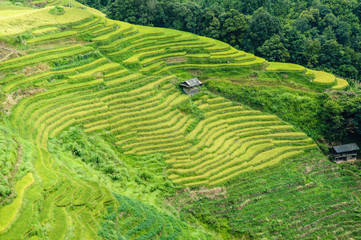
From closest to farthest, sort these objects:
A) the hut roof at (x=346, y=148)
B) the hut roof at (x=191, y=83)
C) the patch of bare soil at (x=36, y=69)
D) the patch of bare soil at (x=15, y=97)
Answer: the patch of bare soil at (x=15, y=97) → the patch of bare soil at (x=36, y=69) → the hut roof at (x=346, y=148) → the hut roof at (x=191, y=83)

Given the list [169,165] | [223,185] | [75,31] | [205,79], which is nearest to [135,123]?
[169,165]

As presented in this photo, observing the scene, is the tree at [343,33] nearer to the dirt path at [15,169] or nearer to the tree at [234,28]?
the tree at [234,28]

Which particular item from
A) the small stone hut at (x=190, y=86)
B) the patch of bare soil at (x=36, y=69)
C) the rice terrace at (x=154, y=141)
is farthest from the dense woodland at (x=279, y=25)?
the patch of bare soil at (x=36, y=69)

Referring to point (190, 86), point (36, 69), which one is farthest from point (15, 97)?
point (190, 86)

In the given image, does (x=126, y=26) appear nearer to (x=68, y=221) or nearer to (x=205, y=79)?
(x=205, y=79)

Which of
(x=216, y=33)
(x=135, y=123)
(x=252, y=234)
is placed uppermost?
(x=216, y=33)

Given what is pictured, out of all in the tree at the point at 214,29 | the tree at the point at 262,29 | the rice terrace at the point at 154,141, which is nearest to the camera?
the rice terrace at the point at 154,141
